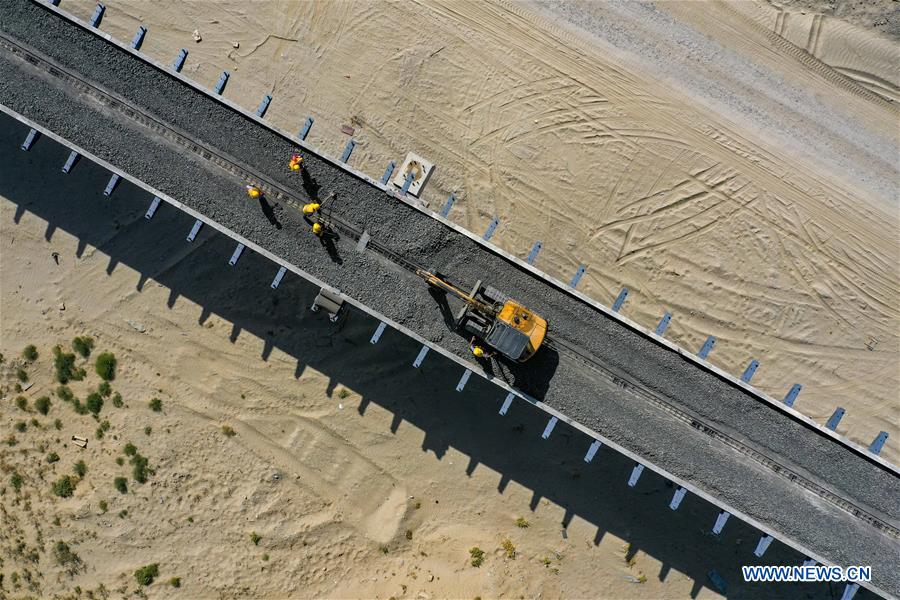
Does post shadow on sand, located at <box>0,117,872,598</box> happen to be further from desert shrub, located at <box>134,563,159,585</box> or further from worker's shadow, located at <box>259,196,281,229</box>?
desert shrub, located at <box>134,563,159,585</box>

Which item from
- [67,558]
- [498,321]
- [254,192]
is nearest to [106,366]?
[67,558]

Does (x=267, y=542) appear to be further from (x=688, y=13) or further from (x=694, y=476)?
(x=688, y=13)

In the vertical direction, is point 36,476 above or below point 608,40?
below

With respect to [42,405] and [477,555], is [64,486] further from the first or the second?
[477,555]

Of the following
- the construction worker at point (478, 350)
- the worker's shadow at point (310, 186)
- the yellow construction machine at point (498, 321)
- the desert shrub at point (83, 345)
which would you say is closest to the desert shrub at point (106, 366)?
the desert shrub at point (83, 345)

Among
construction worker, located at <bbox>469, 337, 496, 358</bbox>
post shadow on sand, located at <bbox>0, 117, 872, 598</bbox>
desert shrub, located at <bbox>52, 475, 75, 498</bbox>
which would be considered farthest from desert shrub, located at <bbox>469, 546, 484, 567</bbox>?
desert shrub, located at <bbox>52, 475, 75, 498</bbox>

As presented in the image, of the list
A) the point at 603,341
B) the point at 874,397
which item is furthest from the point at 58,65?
the point at 874,397

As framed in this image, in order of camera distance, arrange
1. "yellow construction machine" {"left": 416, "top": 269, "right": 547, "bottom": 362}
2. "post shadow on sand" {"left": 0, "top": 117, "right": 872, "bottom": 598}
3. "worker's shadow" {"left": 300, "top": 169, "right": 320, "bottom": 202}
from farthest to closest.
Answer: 1. "post shadow on sand" {"left": 0, "top": 117, "right": 872, "bottom": 598}
2. "worker's shadow" {"left": 300, "top": 169, "right": 320, "bottom": 202}
3. "yellow construction machine" {"left": 416, "top": 269, "right": 547, "bottom": 362}
